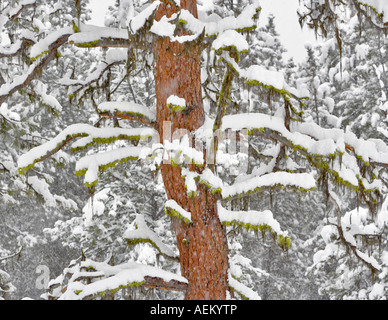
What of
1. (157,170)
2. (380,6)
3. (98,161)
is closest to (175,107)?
(157,170)

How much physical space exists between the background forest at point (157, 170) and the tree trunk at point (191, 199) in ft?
1.06

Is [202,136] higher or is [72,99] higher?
[72,99]

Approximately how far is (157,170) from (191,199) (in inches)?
21.6

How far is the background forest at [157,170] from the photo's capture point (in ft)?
18.9

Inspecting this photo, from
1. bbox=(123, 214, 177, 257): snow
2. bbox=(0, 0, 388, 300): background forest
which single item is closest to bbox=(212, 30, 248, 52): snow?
bbox=(0, 0, 388, 300): background forest

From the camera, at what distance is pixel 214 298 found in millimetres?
4859

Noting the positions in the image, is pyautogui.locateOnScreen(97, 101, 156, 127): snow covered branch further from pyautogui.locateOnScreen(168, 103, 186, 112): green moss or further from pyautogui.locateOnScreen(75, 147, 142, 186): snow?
pyautogui.locateOnScreen(168, 103, 186, 112): green moss

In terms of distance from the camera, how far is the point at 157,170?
465cm

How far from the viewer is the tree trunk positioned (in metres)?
4.91

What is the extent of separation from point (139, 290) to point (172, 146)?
1.77 metres

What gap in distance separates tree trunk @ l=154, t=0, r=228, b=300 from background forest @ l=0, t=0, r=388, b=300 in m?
0.32

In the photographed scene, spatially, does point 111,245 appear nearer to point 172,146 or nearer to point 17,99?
point 17,99

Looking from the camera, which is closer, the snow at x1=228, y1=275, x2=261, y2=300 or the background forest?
the snow at x1=228, y1=275, x2=261, y2=300
